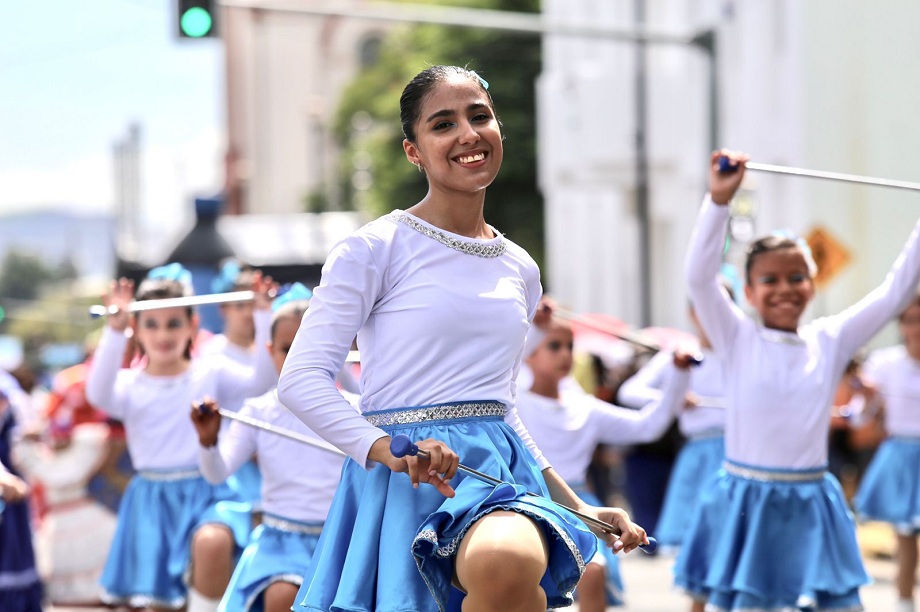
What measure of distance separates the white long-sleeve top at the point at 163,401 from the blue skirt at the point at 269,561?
5.29 ft

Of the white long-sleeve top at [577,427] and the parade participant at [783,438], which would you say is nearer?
the parade participant at [783,438]

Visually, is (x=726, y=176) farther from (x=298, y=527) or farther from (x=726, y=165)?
(x=298, y=527)

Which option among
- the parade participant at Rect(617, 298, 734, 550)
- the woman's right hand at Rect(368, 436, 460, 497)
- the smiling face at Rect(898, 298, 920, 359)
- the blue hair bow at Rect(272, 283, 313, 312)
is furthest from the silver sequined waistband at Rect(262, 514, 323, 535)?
the smiling face at Rect(898, 298, 920, 359)

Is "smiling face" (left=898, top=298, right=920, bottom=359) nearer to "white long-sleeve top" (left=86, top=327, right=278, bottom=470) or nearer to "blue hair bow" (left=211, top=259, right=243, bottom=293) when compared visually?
"blue hair bow" (left=211, top=259, right=243, bottom=293)

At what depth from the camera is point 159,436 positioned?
9516 mm

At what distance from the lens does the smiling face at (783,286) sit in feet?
26.0

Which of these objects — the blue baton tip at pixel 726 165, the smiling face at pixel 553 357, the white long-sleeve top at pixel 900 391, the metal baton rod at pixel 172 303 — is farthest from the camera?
the white long-sleeve top at pixel 900 391

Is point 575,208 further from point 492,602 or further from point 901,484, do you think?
point 492,602

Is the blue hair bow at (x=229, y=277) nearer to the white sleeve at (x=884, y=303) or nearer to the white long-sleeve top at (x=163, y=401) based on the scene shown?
the white long-sleeve top at (x=163, y=401)

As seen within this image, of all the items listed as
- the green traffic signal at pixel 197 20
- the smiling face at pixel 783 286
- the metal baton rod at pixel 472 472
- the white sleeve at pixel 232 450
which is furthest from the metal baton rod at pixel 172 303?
the green traffic signal at pixel 197 20

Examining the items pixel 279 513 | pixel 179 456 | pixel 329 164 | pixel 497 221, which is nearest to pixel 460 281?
pixel 279 513

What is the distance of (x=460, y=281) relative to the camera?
5.19m

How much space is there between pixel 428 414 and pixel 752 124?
20738mm

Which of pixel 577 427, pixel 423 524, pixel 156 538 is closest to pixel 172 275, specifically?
pixel 156 538
